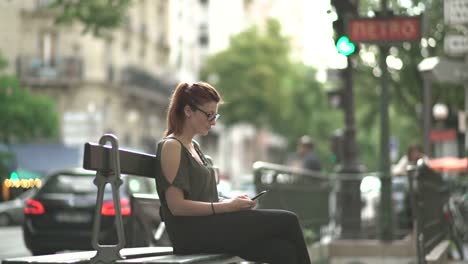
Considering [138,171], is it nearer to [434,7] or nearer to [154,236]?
[154,236]

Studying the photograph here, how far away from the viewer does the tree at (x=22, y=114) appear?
38.7m

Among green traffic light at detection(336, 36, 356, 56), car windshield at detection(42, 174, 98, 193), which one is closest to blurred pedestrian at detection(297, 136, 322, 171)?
green traffic light at detection(336, 36, 356, 56)

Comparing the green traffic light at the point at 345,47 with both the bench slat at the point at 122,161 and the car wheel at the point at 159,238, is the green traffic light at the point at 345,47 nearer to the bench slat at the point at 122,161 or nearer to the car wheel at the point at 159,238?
the car wheel at the point at 159,238

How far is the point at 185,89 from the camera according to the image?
5801 mm

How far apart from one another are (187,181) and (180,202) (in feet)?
0.46

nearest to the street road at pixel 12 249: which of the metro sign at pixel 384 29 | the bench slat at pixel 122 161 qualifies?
the metro sign at pixel 384 29

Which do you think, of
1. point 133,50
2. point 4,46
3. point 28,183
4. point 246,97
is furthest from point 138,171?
point 246,97

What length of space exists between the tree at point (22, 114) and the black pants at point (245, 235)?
1249 inches

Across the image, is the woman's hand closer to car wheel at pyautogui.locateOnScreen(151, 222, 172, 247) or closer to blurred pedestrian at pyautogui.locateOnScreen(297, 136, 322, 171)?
car wheel at pyautogui.locateOnScreen(151, 222, 172, 247)

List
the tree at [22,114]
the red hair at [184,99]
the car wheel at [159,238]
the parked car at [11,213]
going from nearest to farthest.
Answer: the red hair at [184,99], the car wheel at [159,238], the parked car at [11,213], the tree at [22,114]

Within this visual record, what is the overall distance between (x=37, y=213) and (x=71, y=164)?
96.0ft

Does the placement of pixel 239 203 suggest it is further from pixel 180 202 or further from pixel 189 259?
pixel 189 259

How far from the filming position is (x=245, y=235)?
220 inches

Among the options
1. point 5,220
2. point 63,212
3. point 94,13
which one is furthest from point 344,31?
point 5,220
